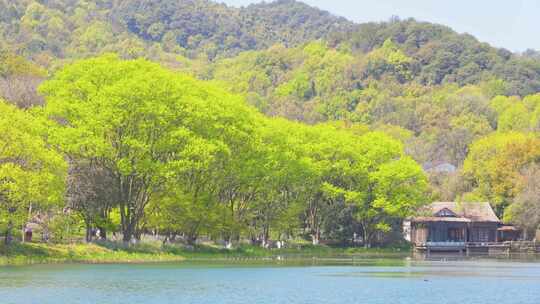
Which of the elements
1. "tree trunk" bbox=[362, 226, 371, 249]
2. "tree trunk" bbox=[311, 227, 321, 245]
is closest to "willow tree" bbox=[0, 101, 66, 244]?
"tree trunk" bbox=[311, 227, 321, 245]

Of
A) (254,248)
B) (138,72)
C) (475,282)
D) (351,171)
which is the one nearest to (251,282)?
(475,282)

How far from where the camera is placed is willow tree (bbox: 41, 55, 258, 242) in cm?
6756

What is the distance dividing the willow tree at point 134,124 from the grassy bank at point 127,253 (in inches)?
108

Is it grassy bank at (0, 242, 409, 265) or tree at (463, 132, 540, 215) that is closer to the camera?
grassy bank at (0, 242, 409, 265)

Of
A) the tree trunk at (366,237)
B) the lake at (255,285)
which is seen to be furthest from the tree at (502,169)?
the lake at (255,285)

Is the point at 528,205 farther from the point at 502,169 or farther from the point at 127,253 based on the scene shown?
the point at 127,253

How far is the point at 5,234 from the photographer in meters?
61.7

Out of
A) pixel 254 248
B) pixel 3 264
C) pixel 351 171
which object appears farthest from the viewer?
pixel 351 171

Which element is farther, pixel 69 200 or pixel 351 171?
pixel 351 171

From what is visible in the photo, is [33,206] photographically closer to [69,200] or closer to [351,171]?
[69,200]

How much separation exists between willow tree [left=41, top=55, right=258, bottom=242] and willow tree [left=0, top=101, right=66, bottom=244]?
5270mm

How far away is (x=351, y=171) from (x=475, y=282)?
45165mm

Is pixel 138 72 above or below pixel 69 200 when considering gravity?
above

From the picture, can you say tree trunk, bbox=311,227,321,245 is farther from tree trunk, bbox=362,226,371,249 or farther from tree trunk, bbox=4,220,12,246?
tree trunk, bbox=4,220,12,246
